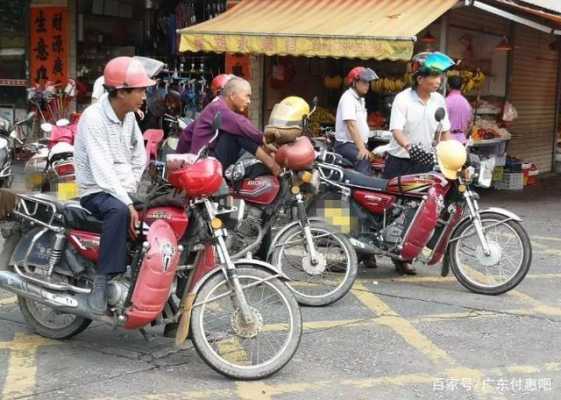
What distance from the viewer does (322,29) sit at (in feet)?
33.1

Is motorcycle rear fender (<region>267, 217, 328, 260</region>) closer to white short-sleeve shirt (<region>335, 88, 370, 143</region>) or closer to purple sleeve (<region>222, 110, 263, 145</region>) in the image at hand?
purple sleeve (<region>222, 110, 263, 145</region>)

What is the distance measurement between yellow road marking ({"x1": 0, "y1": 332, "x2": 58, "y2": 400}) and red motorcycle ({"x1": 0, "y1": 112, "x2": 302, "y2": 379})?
299mm

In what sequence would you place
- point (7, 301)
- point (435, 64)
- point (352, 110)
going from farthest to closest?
point (352, 110)
point (435, 64)
point (7, 301)

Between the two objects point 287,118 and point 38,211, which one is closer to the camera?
point 38,211

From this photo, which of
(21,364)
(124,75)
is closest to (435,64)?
(124,75)

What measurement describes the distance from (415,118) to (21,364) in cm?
380

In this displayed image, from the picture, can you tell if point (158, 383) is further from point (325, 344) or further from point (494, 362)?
point (494, 362)

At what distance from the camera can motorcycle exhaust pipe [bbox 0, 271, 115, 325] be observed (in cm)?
446

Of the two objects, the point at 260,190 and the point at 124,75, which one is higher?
the point at 124,75

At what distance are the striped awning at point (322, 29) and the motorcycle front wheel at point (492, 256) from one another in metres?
3.56

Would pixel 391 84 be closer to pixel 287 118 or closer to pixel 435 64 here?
pixel 435 64

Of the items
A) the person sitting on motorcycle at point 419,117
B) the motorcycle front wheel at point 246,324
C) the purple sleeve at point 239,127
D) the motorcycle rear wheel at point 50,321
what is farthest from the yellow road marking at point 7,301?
the person sitting on motorcycle at point 419,117

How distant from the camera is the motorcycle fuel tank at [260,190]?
598cm

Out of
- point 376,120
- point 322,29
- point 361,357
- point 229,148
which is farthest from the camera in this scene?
point 376,120
